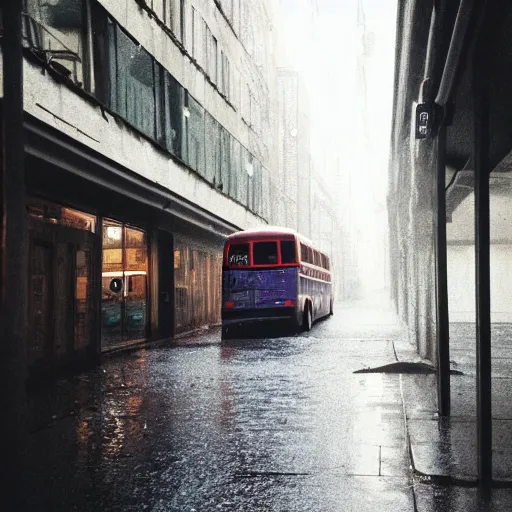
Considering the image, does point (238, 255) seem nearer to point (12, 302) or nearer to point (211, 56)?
point (211, 56)

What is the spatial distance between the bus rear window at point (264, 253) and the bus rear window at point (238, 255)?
9.4 inches

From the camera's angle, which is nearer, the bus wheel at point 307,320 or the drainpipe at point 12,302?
the drainpipe at point 12,302

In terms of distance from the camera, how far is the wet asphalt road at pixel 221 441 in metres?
4.98

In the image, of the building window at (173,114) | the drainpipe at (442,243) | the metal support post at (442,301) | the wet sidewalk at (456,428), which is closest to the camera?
the wet sidewalk at (456,428)

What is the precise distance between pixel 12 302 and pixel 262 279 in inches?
717

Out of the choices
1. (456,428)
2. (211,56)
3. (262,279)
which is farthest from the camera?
(211,56)

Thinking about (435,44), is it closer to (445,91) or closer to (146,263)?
(445,91)

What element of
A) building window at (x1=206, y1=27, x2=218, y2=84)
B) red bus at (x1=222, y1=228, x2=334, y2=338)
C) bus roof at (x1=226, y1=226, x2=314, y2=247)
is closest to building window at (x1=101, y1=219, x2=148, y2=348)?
red bus at (x1=222, y1=228, x2=334, y2=338)

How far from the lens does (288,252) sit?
21.6 m

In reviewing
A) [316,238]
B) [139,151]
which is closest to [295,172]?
[316,238]

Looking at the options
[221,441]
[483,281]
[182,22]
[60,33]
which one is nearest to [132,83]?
[60,33]

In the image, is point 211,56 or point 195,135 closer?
point 195,135

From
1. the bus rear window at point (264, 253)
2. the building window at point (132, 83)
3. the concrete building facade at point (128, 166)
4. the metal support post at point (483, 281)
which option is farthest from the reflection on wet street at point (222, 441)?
the bus rear window at point (264, 253)

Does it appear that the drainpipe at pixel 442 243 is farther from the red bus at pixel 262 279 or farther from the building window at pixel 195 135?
the building window at pixel 195 135
